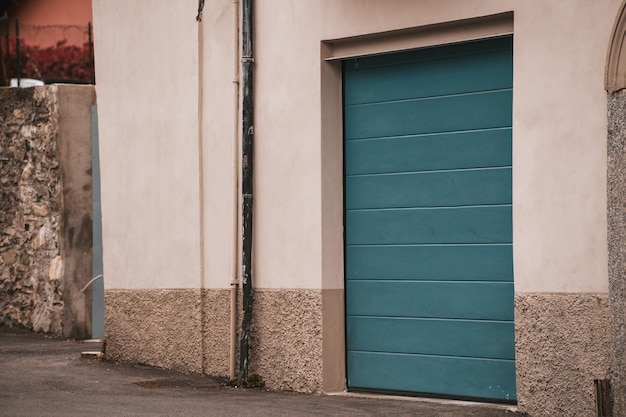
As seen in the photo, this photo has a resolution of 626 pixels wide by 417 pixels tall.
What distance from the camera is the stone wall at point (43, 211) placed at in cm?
1545

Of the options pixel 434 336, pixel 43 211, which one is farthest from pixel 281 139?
pixel 43 211

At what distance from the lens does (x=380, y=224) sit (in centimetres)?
1094

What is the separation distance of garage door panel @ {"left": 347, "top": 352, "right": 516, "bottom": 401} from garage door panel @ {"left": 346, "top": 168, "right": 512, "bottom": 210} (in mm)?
1308

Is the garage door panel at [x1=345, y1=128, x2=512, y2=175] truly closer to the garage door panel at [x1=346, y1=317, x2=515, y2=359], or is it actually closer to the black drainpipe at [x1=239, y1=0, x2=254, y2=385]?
the black drainpipe at [x1=239, y1=0, x2=254, y2=385]

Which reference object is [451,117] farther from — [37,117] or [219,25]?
[37,117]

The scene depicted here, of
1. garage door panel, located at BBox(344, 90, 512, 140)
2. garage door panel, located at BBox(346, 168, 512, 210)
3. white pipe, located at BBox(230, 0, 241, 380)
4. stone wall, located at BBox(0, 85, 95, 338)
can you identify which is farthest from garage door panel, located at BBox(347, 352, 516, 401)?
stone wall, located at BBox(0, 85, 95, 338)

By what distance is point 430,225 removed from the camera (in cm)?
1054

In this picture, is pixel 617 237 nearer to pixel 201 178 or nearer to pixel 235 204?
pixel 235 204

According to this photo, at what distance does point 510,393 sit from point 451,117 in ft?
7.63

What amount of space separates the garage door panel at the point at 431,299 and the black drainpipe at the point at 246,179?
3.18ft

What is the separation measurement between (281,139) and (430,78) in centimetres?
156

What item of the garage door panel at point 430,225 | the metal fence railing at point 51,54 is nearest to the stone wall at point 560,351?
the garage door panel at point 430,225

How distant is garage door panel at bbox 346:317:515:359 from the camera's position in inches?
396

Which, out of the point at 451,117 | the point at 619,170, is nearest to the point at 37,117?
the point at 451,117
